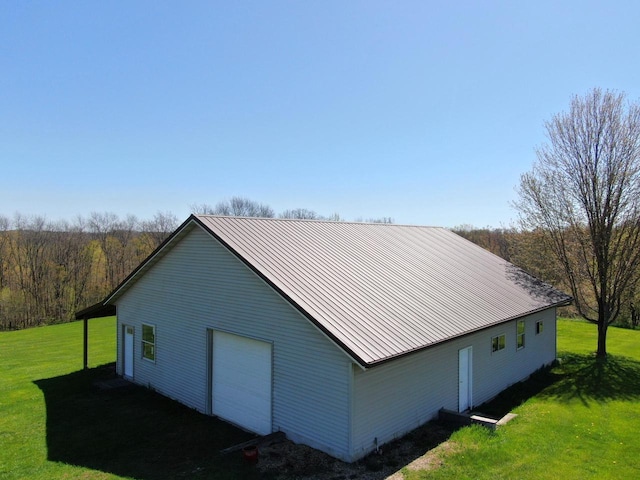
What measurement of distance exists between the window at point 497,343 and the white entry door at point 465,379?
1675 mm

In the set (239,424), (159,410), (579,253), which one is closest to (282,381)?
(239,424)

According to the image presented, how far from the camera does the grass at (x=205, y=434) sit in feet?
29.1

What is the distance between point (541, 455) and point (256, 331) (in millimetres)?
7077

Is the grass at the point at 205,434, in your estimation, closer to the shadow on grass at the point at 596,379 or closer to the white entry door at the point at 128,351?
the shadow on grass at the point at 596,379

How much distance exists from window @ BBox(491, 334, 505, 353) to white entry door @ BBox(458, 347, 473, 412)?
5.50 ft

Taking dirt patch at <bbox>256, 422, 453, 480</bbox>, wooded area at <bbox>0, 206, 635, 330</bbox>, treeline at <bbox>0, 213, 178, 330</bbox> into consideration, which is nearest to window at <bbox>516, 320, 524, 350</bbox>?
dirt patch at <bbox>256, 422, 453, 480</bbox>

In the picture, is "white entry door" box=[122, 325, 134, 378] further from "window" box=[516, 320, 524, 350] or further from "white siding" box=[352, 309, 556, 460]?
"window" box=[516, 320, 524, 350]

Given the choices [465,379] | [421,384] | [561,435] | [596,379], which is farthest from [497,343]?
[596,379]

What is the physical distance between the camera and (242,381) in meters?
11.5

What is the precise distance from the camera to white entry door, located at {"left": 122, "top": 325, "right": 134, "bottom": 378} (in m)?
16.2

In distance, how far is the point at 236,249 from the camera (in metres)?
11.1

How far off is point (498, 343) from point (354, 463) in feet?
25.5

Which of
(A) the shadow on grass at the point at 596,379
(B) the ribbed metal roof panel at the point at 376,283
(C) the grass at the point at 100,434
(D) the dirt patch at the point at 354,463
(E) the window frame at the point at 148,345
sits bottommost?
(A) the shadow on grass at the point at 596,379

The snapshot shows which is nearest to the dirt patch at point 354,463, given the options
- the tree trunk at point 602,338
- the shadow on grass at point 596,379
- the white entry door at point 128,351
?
the shadow on grass at point 596,379
